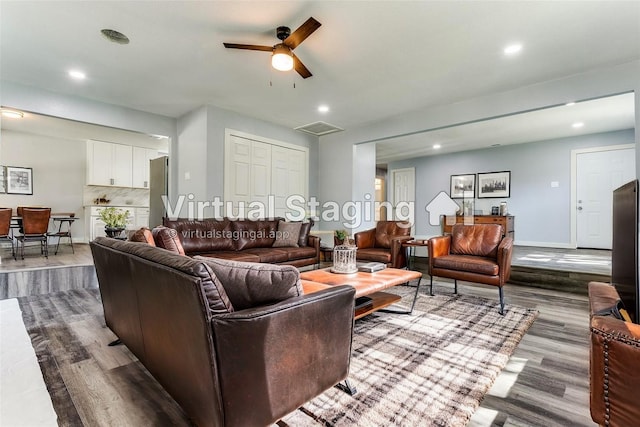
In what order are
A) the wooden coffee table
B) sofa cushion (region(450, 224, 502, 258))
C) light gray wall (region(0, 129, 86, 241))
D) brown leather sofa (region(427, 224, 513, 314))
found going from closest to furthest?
the wooden coffee table
brown leather sofa (region(427, 224, 513, 314))
sofa cushion (region(450, 224, 502, 258))
light gray wall (region(0, 129, 86, 241))

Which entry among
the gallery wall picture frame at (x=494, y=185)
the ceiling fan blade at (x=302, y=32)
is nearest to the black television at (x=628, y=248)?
the ceiling fan blade at (x=302, y=32)

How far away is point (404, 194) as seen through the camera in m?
8.72

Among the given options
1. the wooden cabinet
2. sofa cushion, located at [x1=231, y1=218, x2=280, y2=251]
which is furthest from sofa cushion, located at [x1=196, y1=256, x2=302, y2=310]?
the wooden cabinet

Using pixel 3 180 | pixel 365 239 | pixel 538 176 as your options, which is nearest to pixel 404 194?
pixel 538 176

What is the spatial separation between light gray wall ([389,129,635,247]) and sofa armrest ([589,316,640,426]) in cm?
693

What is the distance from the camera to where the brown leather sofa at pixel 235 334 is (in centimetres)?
103

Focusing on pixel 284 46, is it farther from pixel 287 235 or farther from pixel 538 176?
pixel 538 176

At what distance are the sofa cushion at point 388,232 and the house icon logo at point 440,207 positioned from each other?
388cm

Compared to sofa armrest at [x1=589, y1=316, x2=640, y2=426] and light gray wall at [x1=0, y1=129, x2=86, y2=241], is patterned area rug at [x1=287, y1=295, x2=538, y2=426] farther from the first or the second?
light gray wall at [x1=0, y1=129, x2=86, y2=241]

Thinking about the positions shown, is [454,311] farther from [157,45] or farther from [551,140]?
[551,140]

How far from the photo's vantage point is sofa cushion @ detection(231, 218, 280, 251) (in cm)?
415

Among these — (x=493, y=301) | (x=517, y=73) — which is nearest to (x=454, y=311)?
(x=493, y=301)

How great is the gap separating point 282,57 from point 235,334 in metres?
2.28

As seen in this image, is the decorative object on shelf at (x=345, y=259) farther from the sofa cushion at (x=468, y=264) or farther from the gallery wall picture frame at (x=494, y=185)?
the gallery wall picture frame at (x=494, y=185)
